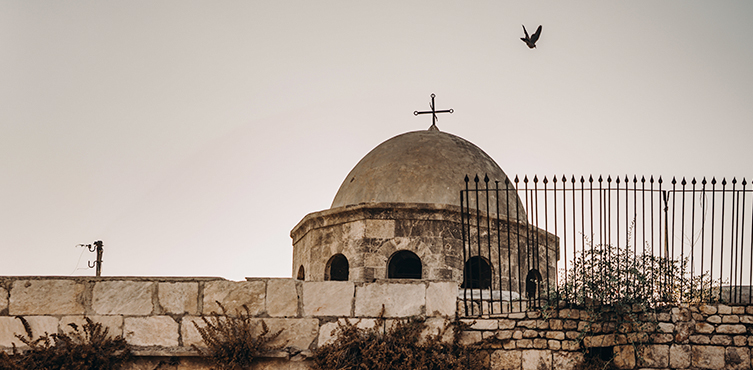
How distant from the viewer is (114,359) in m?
6.61

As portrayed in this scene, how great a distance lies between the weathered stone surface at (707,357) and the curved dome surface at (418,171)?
4.68 m

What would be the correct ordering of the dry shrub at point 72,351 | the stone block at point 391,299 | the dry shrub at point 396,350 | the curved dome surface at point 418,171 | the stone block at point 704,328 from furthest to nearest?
the curved dome surface at point 418,171, the stone block at point 391,299, the stone block at point 704,328, the dry shrub at point 72,351, the dry shrub at point 396,350

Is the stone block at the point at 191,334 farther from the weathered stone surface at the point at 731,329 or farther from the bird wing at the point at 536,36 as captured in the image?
the bird wing at the point at 536,36

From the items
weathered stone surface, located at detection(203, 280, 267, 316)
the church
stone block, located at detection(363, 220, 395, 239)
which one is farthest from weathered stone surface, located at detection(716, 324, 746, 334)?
stone block, located at detection(363, 220, 395, 239)

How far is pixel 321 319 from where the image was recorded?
6.71 m

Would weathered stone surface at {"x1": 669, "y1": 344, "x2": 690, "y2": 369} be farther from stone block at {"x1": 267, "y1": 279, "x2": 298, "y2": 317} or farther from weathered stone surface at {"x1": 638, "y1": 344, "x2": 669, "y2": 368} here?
stone block at {"x1": 267, "y1": 279, "x2": 298, "y2": 317}

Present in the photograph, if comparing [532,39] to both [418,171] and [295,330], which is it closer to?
[418,171]

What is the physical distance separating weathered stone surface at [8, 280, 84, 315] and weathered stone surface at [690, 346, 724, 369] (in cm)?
584

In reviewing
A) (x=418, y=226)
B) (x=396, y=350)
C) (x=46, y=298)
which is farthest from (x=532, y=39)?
(x=46, y=298)

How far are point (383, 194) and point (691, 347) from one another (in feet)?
18.5

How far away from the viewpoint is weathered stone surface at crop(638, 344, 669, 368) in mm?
6465

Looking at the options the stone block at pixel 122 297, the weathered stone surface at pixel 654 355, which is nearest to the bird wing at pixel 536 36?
the weathered stone surface at pixel 654 355

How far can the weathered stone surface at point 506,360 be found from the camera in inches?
257

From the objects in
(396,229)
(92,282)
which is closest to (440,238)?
(396,229)
